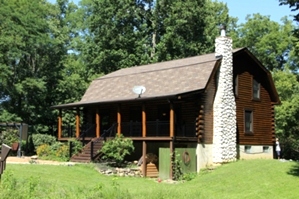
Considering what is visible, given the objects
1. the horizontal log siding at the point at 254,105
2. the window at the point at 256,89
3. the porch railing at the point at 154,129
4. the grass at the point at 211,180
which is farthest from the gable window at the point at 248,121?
the porch railing at the point at 154,129

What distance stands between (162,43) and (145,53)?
277cm

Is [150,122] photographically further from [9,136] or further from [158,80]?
[9,136]

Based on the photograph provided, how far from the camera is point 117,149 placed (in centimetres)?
2364

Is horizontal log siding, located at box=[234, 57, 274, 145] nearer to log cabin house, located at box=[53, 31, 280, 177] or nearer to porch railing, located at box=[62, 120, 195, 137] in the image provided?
log cabin house, located at box=[53, 31, 280, 177]

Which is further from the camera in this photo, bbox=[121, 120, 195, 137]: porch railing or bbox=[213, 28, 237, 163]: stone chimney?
bbox=[213, 28, 237, 163]: stone chimney

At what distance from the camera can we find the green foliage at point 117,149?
23516 millimetres

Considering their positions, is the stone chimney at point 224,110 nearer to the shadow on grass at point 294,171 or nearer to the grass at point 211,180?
the grass at point 211,180

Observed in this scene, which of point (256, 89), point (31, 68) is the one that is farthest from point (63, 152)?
point (31, 68)

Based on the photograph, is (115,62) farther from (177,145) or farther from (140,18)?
(177,145)

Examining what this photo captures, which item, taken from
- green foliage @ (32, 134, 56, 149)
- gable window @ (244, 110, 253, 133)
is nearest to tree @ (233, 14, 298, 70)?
gable window @ (244, 110, 253, 133)

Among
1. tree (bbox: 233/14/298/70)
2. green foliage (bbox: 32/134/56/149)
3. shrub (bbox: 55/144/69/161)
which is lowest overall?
shrub (bbox: 55/144/69/161)

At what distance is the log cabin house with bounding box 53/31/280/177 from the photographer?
2434cm

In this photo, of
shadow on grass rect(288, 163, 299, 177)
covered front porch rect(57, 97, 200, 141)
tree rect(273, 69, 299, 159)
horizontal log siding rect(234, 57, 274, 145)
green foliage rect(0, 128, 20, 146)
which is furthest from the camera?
tree rect(273, 69, 299, 159)

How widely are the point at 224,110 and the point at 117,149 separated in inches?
254
